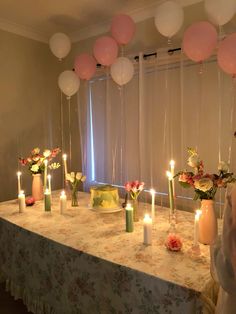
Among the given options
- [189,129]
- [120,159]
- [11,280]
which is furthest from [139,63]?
[11,280]

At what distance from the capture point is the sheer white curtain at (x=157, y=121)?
2303mm

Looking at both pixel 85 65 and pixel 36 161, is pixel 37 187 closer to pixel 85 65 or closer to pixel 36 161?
pixel 36 161

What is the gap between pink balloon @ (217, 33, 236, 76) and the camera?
1.73 m

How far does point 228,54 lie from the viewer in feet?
5.73

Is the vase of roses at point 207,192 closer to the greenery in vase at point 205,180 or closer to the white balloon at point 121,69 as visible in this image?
the greenery in vase at point 205,180

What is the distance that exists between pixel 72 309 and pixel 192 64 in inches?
81.1

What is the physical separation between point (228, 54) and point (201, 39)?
0.23 metres

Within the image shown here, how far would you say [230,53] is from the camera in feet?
5.69

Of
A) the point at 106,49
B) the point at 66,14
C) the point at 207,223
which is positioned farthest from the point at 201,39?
the point at 66,14

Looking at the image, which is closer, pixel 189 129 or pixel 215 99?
pixel 215 99

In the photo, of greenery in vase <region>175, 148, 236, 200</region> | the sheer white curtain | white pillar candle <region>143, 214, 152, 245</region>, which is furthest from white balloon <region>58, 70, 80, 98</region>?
white pillar candle <region>143, 214, 152, 245</region>

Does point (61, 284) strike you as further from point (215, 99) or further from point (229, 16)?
point (229, 16)

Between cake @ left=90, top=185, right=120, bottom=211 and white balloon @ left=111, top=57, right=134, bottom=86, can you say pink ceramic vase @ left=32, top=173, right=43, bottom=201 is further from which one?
white balloon @ left=111, top=57, right=134, bottom=86

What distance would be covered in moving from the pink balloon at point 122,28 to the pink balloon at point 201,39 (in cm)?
58
